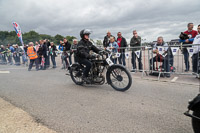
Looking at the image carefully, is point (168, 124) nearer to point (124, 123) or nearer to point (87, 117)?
point (124, 123)

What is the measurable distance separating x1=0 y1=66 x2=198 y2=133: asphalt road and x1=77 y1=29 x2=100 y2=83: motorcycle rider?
27.1 inches

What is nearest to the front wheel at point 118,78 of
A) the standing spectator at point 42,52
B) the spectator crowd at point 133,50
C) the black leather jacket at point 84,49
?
the spectator crowd at point 133,50

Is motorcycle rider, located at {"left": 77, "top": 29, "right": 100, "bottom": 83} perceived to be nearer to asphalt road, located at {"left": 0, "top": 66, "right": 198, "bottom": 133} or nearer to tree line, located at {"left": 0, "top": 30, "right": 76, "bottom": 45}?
asphalt road, located at {"left": 0, "top": 66, "right": 198, "bottom": 133}

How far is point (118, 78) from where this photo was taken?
4820mm

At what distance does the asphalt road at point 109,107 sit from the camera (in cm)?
276

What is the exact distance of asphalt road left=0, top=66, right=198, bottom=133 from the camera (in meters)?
2.76

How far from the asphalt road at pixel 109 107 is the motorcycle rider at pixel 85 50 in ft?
2.26

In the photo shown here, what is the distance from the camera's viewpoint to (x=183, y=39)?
21.9ft

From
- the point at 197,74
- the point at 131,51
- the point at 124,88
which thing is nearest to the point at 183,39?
the point at 197,74

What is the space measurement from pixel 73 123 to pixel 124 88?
2213mm

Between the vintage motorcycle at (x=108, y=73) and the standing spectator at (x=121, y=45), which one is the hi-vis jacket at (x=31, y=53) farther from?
the vintage motorcycle at (x=108, y=73)

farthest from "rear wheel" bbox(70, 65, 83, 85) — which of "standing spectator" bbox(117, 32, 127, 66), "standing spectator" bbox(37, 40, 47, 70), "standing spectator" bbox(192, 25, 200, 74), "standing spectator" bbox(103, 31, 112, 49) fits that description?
"standing spectator" bbox(37, 40, 47, 70)

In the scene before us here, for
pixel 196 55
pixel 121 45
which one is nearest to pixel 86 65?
pixel 121 45

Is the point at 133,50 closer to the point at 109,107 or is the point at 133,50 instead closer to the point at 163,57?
the point at 163,57
